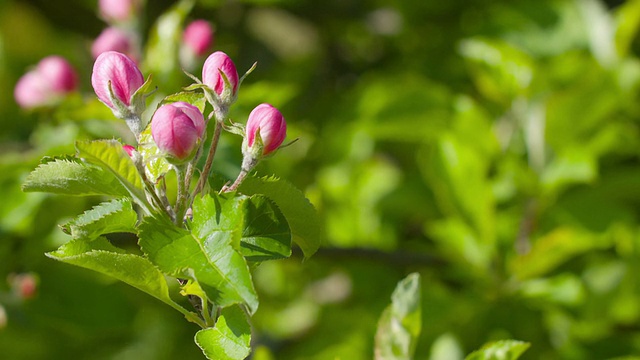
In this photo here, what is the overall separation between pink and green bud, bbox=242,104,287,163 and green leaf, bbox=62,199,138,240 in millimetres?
125

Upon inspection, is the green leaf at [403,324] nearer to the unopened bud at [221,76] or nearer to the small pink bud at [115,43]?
the unopened bud at [221,76]

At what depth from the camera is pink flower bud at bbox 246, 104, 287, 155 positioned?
0.74 m

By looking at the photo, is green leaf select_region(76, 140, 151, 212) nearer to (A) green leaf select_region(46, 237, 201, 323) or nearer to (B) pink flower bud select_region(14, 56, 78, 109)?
(A) green leaf select_region(46, 237, 201, 323)

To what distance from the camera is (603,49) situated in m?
1.76

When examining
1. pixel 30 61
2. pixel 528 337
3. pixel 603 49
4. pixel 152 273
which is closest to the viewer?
pixel 152 273

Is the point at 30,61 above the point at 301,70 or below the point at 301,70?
below

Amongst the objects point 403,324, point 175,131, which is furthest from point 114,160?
point 403,324

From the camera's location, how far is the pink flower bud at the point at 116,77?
742 millimetres

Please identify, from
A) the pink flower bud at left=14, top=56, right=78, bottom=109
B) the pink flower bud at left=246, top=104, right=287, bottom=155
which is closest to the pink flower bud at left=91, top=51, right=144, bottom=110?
the pink flower bud at left=246, top=104, right=287, bottom=155

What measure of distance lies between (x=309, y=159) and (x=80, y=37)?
897mm

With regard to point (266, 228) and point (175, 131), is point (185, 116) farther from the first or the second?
point (266, 228)

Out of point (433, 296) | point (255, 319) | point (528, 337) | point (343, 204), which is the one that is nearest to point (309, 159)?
point (343, 204)

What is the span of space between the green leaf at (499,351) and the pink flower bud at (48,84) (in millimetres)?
955

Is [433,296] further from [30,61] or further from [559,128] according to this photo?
[30,61]
